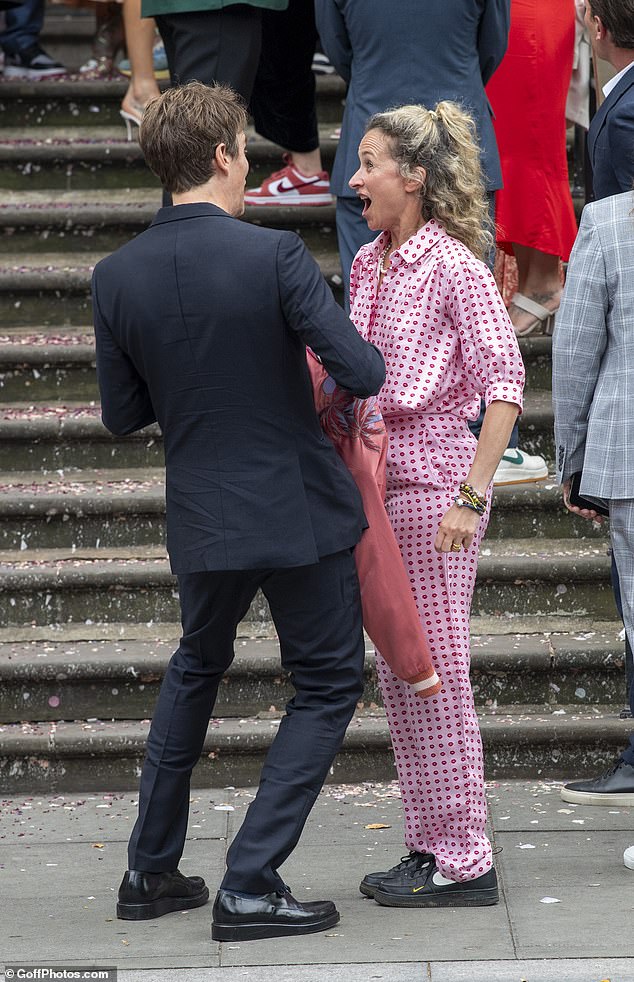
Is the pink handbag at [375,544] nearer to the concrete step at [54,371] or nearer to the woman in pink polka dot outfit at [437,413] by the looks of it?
the woman in pink polka dot outfit at [437,413]

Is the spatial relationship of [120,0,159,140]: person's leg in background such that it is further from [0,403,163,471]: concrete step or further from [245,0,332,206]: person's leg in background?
[0,403,163,471]: concrete step

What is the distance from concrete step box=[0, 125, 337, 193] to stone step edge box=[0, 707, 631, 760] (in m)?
2.85

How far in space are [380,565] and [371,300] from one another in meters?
0.62

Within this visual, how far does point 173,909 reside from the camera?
3.57 m

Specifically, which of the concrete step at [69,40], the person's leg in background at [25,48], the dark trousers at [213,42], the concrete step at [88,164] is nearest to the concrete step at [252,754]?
the dark trousers at [213,42]

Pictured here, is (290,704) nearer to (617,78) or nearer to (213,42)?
(617,78)

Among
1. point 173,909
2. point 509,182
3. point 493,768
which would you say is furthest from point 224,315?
point 509,182

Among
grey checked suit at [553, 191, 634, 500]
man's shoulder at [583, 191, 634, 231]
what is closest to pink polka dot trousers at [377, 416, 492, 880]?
grey checked suit at [553, 191, 634, 500]

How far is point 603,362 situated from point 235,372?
0.96m

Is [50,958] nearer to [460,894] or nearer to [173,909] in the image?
[173,909]

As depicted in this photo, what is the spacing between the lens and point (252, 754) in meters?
4.50

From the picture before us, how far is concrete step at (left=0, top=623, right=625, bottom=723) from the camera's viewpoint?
463 cm

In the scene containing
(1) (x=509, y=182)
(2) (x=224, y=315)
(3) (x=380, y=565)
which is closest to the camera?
(2) (x=224, y=315)

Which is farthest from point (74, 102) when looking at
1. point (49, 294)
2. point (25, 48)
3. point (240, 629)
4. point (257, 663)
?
point (257, 663)
